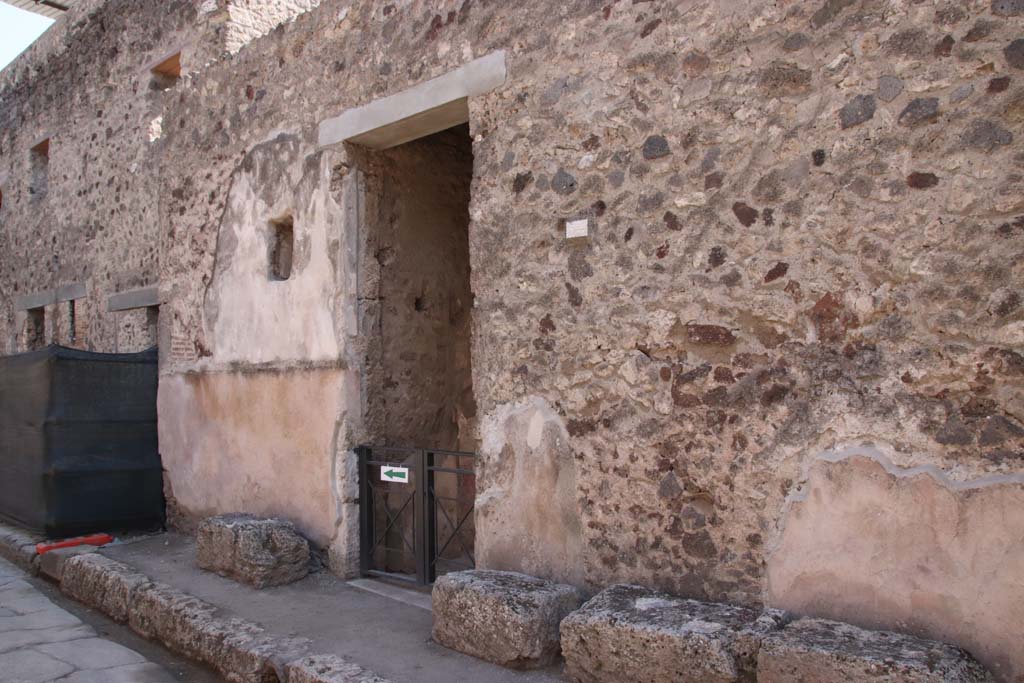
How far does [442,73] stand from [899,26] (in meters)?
2.17

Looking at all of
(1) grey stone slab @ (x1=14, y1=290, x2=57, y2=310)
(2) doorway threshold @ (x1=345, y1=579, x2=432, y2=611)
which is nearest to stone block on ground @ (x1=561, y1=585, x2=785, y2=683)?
(2) doorway threshold @ (x1=345, y1=579, x2=432, y2=611)

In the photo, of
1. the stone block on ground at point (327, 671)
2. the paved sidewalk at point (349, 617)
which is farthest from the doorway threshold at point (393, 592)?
the stone block on ground at point (327, 671)

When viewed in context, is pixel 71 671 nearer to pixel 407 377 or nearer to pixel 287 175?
pixel 407 377

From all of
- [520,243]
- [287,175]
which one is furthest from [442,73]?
[287,175]

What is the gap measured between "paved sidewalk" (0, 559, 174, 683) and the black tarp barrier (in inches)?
36.6

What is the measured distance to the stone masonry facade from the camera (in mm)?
2662

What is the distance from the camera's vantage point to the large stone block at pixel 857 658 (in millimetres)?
2432

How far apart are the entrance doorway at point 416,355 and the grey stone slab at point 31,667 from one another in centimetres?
155

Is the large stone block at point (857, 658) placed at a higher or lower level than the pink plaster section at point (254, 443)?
lower

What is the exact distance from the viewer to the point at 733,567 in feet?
10.3

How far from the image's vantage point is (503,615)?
11.2 ft

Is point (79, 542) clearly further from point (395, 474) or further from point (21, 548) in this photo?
point (395, 474)

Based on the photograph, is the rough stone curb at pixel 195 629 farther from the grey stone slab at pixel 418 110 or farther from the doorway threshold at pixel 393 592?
the grey stone slab at pixel 418 110

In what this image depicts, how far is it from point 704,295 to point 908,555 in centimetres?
110
